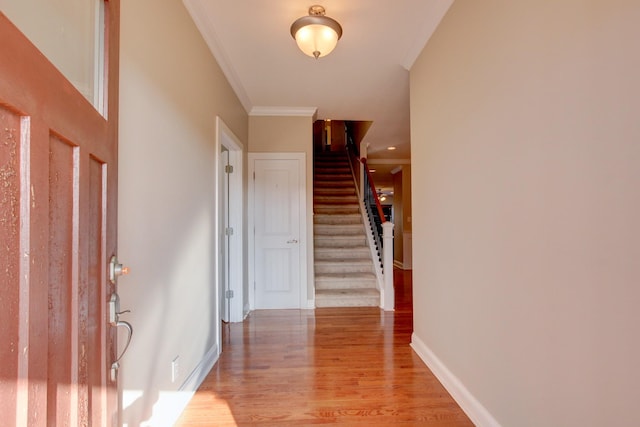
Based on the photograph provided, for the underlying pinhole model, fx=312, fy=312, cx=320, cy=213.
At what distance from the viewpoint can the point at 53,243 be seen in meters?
0.72

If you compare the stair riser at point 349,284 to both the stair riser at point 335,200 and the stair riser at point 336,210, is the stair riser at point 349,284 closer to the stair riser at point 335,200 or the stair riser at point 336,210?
the stair riser at point 336,210

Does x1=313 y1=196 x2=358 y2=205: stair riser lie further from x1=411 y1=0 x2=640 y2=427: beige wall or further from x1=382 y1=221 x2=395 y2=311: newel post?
x1=411 y1=0 x2=640 y2=427: beige wall

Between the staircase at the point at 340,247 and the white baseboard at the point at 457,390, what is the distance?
5.47 ft

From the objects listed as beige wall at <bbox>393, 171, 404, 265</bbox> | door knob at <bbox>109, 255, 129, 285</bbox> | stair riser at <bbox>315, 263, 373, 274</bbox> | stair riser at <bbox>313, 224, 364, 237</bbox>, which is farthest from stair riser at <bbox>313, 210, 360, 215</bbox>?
Result: door knob at <bbox>109, 255, 129, 285</bbox>

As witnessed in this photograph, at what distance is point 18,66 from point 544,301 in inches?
69.0

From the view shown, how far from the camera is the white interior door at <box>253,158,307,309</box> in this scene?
412 cm

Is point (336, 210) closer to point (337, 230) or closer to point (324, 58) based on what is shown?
point (337, 230)

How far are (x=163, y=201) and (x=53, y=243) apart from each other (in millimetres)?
1043

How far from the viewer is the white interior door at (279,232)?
412cm

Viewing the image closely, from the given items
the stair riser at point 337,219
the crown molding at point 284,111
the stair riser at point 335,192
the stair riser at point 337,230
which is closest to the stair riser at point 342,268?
the stair riser at point 337,230

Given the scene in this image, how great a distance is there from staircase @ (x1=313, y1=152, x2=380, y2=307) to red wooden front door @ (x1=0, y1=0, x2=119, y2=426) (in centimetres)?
350

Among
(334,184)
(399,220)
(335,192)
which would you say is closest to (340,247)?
(335,192)

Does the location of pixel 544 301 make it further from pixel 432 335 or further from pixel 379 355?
pixel 379 355

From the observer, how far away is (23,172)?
0.61 m
